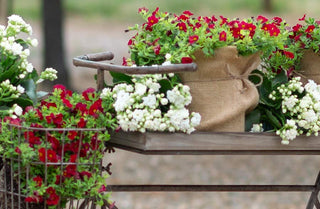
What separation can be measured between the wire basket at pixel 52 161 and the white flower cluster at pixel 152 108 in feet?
0.35

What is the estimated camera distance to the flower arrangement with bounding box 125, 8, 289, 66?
7.31 feet

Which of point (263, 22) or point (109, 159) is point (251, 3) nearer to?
point (109, 159)

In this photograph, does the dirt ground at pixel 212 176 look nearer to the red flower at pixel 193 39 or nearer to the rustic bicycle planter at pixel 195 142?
the rustic bicycle planter at pixel 195 142

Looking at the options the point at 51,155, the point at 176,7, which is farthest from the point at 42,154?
the point at 176,7

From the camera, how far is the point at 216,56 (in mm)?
2264

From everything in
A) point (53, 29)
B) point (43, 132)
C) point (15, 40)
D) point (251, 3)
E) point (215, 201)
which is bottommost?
point (215, 201)

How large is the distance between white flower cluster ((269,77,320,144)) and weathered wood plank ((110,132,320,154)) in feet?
0.13

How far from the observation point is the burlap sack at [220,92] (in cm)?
228

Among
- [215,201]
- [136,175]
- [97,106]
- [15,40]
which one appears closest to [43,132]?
[97,106]

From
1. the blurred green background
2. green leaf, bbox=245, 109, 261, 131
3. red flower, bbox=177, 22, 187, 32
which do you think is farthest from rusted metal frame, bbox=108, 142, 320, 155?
the blurred green background

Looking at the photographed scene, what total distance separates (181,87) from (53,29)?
736cm

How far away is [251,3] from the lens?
17.7 meters

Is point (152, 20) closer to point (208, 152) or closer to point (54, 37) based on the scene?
point (208, 152)

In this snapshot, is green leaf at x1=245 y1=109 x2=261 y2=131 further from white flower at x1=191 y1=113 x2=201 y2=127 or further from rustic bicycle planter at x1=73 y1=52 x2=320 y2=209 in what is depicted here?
white flower at x1=191 y1=113 x2=201 y2=127
